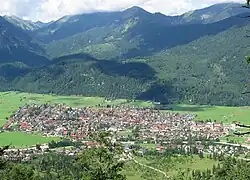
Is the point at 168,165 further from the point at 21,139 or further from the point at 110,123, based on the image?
the point at 110,123

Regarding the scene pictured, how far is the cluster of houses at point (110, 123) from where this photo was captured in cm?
14659

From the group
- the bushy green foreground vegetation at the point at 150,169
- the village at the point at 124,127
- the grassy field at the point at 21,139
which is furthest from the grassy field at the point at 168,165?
the grassy field at the point at 21,139

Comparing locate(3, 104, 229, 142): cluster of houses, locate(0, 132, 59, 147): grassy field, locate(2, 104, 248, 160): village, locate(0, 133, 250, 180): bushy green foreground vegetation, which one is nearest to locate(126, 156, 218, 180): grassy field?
locate(0, 133, 250, 180): bushy green foreground vegetation

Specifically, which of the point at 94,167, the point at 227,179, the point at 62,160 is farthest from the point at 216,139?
the point at 94,167

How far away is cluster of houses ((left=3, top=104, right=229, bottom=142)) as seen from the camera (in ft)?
481

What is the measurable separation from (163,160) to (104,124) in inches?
2055

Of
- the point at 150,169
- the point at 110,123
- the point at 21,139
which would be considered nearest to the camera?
the point at 150,169

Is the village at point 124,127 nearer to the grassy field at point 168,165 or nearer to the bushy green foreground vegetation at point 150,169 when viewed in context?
the bushy green foreground vegetation at point 150,169

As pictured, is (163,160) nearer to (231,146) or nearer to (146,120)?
(231,146)

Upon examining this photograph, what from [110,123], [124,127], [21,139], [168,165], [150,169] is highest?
[110,123]

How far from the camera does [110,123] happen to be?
162500 millimetres

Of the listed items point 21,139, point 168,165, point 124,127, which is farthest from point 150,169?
point 124,127

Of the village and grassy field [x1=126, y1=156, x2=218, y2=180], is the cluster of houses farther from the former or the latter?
grassy field [x1=126, y1=156, x2=218, y2=180]

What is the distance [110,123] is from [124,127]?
612 cm
